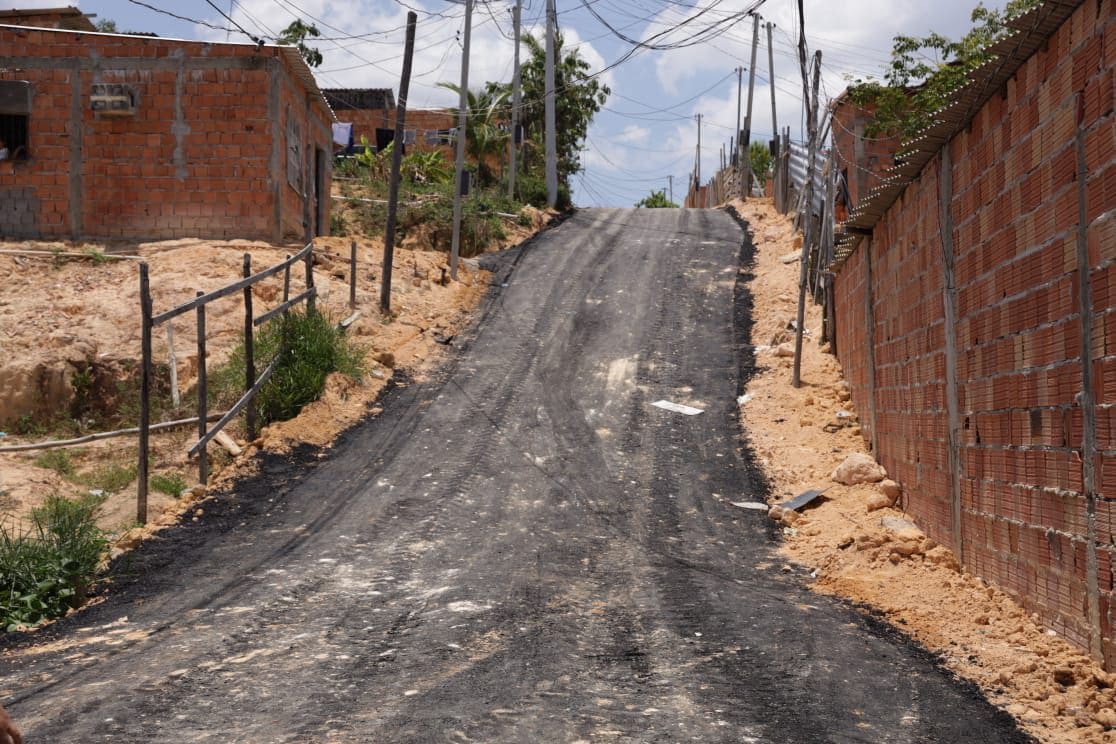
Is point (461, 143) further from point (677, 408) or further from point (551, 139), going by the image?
point (551, 139)

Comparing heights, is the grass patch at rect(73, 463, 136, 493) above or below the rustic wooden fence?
below

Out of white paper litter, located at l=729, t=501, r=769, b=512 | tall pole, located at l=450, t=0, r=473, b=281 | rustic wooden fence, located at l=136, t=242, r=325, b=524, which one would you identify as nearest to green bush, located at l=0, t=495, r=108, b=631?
rustic wooden fence, located at l=136, t=242, r=325, b=524

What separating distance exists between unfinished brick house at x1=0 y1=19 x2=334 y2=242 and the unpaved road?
655 cm

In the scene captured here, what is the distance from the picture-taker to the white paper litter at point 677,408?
49.4 feet

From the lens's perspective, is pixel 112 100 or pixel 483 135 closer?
pixel 112 100

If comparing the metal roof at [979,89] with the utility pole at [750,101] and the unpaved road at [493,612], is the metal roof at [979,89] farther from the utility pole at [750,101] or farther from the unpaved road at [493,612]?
the utility pole at [750,101]

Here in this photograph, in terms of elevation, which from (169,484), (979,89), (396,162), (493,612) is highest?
(396,162)

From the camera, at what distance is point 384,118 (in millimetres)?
43469

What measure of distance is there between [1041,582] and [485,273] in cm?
1919

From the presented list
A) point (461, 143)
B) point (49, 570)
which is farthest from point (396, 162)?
point (49, 570)

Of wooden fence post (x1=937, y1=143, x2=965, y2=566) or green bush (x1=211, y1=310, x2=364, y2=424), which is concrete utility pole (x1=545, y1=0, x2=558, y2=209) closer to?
green bush (x1=211, y1=310, x2=364, y2=424)

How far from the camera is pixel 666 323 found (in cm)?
2003

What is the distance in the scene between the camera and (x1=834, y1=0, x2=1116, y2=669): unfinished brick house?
196 inches

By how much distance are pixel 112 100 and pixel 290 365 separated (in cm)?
821
